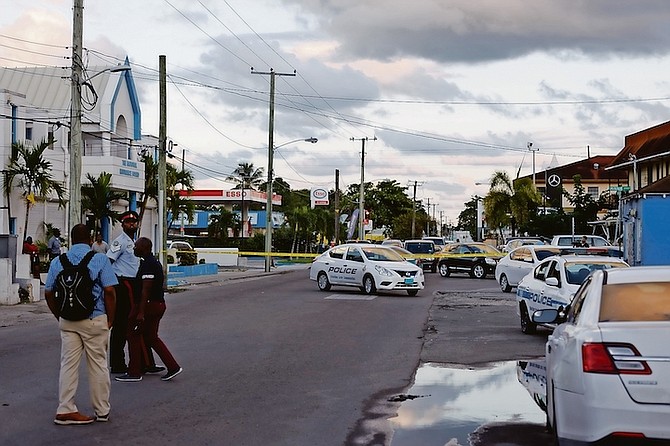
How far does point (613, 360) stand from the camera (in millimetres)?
6480

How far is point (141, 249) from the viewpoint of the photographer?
1198cm

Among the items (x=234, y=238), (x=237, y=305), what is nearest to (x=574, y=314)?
(x=237, y=305)

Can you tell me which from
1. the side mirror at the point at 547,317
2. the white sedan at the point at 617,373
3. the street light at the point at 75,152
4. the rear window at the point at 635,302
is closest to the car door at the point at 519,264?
the street light at the point at 75,152

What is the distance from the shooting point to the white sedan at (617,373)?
6340mm

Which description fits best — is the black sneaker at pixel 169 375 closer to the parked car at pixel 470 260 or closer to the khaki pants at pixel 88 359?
the khaki pants at pixel 88 359

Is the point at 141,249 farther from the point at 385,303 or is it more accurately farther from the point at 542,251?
the point at 542,251

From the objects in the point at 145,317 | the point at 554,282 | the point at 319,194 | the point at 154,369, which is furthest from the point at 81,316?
the point at 319,194

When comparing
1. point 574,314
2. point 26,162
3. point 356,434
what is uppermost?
point 26,162

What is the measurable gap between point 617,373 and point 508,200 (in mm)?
68223

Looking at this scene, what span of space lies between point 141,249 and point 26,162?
2456 centimetres

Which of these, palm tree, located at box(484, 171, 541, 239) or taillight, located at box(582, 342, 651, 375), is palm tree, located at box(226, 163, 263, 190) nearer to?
palm tree, located at box(484, 171, 541, 239)

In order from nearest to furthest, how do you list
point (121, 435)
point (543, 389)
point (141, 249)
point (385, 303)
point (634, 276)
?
point (634, 276), point (121, 435), point (543, 389), point (141, 249), point (385, 303)

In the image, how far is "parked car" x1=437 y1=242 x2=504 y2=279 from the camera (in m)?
42.6

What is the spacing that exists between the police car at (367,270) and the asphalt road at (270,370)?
388 centimetres
